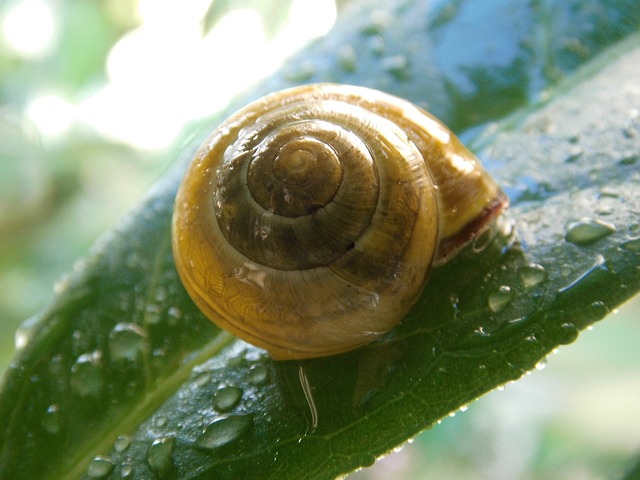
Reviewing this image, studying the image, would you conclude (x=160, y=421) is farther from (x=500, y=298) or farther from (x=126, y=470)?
(x=500, y=298)

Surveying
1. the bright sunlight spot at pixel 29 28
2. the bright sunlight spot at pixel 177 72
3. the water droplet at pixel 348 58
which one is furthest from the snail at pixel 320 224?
the bright sunlight spot at pixel 29 28

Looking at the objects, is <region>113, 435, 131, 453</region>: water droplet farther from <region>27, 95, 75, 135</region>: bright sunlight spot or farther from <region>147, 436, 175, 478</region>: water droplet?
<region>27, 95, 75, 135</region>: bright sunlight spot

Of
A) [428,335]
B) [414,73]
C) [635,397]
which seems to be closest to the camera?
[428,335]

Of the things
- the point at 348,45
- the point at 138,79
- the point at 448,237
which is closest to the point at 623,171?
the point at 448,237

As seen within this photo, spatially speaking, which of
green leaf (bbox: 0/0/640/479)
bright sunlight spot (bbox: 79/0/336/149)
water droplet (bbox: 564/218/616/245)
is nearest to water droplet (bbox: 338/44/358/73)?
green leaf (bbox: 0/0/640/479)

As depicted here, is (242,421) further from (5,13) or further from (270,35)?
(5,13)

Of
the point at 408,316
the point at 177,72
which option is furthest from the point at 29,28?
the point at 408,316
